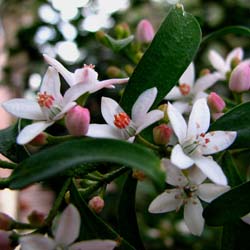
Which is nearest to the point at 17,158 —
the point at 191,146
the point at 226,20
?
the point at 191,146

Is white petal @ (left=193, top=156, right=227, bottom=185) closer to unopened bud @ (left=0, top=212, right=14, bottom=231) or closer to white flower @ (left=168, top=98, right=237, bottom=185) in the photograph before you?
white flower @ (left=168, top=98, right=237, bottom=185)

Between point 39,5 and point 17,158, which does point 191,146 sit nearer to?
point 17,158

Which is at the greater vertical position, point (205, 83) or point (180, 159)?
point (180, 159)

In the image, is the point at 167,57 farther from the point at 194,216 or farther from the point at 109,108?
the point at 194,216

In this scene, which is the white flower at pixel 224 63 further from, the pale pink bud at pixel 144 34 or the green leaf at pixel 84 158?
the green leaf at pixel 84 158

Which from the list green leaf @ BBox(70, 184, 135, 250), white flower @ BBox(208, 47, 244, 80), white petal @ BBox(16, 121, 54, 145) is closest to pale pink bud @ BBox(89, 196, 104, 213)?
green leaf @ BBox(70, 184, 135, 250)

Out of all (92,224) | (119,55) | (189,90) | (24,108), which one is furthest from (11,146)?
(119,55)
